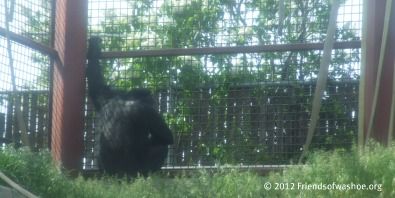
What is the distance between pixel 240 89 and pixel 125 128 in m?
0.91

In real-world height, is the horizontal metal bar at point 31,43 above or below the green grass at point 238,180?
above

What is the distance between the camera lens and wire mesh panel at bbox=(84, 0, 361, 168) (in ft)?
19.6

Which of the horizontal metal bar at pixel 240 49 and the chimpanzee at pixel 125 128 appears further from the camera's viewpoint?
the chimpanzee at pixel 125 128

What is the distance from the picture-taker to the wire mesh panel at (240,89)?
596 cm

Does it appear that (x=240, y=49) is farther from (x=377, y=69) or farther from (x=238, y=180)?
(x=238, y=180)

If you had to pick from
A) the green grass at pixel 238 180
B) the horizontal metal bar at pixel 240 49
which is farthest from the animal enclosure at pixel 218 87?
the green grass at pixel 238 180

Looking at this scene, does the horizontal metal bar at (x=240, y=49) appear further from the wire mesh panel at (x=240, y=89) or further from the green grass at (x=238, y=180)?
the green grass at (x=238, y=180)

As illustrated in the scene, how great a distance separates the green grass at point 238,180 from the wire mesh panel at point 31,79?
1164 mm

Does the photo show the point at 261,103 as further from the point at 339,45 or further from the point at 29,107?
the point at 29,107

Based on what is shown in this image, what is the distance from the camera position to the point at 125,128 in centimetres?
609

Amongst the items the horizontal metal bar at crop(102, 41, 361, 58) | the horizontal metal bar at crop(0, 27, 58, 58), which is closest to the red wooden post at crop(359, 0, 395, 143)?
the horizontal metal bar at crop(102, 41, 361, 58)

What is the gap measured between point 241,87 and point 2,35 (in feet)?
6.24

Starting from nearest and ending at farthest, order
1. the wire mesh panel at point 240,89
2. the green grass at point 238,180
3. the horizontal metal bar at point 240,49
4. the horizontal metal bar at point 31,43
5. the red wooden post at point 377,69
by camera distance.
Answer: the green grass at point 238,180 → the red wooden post at point 377,69 → the horizontal metal bar at point 31,43 → the horizontal metal bar at point 240,49 → the wire mesh panel at point 240,89

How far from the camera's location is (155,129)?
608cm
